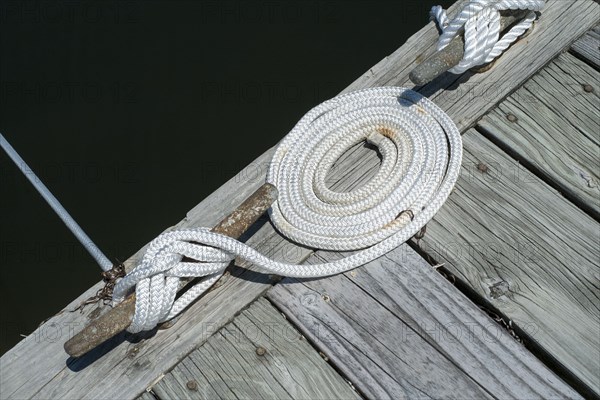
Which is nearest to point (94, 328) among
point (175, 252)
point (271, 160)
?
point (175, 252)

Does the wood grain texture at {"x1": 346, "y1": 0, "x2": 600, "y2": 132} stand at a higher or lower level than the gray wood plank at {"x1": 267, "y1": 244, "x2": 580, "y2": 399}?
higher

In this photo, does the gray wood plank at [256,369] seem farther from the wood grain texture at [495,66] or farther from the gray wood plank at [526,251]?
the wood grain texture at [495,66]

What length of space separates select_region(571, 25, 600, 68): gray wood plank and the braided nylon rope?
8.2 inches

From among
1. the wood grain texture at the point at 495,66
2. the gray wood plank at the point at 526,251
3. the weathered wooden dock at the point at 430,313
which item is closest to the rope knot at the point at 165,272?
the weathered wooden dock at the point at 430,313

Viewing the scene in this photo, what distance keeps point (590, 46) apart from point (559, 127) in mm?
353

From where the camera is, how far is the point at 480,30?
224 centimetres

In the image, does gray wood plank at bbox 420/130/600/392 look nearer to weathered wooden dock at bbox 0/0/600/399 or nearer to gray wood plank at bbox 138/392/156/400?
weathered wooden dock at bbox 0/0/600/399

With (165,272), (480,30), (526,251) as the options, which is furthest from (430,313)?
(480,30)

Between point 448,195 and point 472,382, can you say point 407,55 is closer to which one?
point 448,195

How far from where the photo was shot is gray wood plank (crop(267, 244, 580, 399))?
185 centimetres

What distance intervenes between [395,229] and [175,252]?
0.61 meters

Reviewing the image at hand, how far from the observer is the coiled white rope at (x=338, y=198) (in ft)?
6.42

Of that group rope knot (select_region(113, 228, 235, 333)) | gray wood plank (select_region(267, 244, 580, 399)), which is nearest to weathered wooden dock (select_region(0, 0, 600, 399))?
gray wood plank (select_region(267, 244, 580, 399))

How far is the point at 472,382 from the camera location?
1856mm
